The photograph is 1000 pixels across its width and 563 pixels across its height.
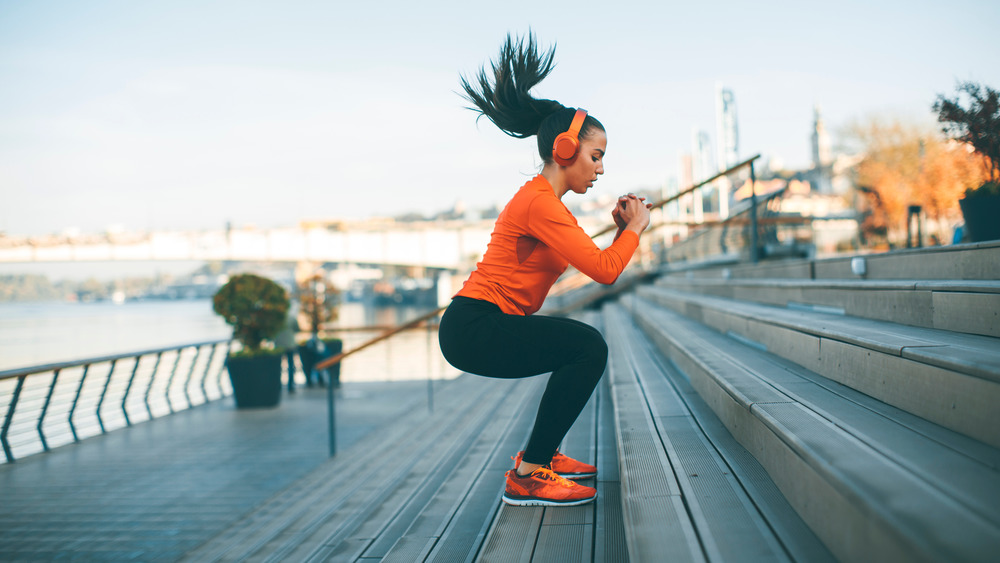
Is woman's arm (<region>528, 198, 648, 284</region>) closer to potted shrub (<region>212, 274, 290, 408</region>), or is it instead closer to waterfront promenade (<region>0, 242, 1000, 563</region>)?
waterfront promenade (<region>0, 242, 1000, 563</region>)

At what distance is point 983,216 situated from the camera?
3297 millimetres

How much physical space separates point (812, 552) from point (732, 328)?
8.48 feet

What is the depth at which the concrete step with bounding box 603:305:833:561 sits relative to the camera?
1.30 metres

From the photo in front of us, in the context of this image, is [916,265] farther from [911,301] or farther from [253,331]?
[253,331]

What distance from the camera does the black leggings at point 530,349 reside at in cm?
192

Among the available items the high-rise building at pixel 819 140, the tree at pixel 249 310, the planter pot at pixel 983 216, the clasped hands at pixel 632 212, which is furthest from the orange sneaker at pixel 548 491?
the high-rise building at pixel 819 140

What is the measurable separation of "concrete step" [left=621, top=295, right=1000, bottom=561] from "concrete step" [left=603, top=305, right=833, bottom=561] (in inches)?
2.1

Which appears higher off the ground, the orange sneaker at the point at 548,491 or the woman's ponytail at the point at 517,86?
the woman's ponytail at the point at 517,86

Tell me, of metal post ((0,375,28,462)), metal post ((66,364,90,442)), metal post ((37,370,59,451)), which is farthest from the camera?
metal post ((66,364,90,442))

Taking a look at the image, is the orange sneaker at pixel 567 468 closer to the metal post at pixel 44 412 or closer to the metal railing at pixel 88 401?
the metal railing at pixel 88 401

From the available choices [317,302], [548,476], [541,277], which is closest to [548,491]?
[548,476]

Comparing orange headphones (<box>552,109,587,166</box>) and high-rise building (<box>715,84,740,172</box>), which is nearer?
orange headphones (<box>552,109,587,166</box>)

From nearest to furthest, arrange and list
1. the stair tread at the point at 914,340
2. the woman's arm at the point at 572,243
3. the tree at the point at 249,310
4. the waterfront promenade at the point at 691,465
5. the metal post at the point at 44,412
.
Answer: the waterfront promenade at the point at 691,465
the stair tread at the point at 914,340
the woman's arm at the point at 572,243
the metal post at the point at 44,412
the tree at the point at 249,310

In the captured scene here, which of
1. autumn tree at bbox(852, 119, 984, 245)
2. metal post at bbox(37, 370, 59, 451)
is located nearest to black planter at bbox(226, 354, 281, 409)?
metal post at bbox(37, 370, 59, 451)
